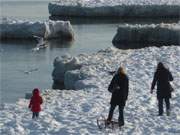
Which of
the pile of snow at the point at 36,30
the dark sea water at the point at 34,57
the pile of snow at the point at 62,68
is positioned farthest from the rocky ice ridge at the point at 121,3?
the pile of snow at the point at 62,68

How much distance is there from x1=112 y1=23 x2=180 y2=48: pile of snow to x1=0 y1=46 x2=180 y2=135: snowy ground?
16.8m

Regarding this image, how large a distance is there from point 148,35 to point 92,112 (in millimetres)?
26915

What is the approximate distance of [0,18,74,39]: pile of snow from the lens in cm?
4503

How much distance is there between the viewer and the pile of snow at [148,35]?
1585 inches

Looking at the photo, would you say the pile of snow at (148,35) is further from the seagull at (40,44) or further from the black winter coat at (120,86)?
the black winter coat at (120,86)

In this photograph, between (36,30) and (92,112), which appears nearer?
(92,112)

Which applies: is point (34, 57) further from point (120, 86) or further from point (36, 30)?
point (120, 86)

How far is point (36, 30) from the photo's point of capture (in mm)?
45094

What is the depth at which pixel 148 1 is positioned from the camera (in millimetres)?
68938

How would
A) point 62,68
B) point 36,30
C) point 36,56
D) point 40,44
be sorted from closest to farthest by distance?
point 62,68 < point 36,56 < point 40,44 < point 36,30

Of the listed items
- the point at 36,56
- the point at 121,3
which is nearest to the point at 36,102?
the point at 36,56

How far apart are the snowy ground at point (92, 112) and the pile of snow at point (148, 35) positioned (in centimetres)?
1679

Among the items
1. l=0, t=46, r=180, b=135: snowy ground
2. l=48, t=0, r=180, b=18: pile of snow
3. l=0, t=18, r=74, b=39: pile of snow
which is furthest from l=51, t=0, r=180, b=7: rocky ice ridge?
l=0, t=46, r=180, b=135: snowy ground

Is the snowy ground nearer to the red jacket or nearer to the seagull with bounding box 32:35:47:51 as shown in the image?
the red jacket
